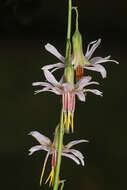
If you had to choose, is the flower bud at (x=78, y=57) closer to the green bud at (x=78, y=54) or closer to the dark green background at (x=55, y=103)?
the green bud at (x=78, y=54)

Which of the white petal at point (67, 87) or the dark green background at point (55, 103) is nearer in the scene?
the white petal at point (67, 87)

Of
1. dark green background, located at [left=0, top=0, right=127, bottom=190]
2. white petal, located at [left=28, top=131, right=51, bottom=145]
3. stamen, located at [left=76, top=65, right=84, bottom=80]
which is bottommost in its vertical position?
white petal, located at [left=28, top=131, right=51, bottom=145]

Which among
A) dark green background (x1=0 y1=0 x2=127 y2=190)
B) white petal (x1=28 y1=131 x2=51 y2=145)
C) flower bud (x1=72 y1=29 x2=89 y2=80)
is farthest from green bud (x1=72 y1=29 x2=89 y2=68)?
dark green background (x1=0 y1=0 x2=127 y2=190)

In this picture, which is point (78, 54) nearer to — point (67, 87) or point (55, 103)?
point (67, 87)

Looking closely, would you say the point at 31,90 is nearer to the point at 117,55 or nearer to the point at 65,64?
the point at 117,55

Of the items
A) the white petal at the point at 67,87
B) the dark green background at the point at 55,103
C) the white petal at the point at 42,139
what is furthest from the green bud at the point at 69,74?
the dark green background at the point at 55,103

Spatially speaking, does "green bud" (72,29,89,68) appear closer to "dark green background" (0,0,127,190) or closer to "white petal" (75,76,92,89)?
"white petal" (75,76,92,89)

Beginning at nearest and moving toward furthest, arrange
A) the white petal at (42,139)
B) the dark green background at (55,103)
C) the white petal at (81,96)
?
the white petal at (81,96)
the white petal at (42,139)
the dark green background at (55,103)

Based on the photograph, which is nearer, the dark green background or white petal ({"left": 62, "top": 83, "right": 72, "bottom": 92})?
white petal ({"left": 62, "top": 83, "right": 72, "bottom": 92})
